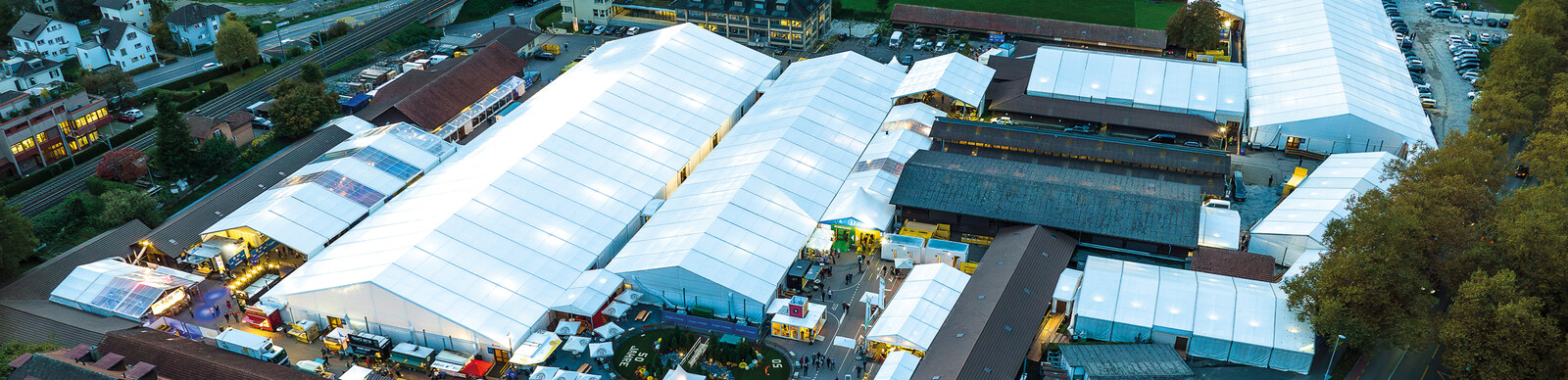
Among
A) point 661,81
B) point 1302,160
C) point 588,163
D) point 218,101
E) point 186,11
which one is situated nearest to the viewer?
point 588,163

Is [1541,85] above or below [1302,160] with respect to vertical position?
above

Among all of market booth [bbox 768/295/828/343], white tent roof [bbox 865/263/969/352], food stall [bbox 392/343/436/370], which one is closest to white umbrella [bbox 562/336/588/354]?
food stall [bbox 392/343/436/370]

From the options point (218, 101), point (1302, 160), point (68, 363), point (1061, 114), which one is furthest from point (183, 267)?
point (1302, 160)

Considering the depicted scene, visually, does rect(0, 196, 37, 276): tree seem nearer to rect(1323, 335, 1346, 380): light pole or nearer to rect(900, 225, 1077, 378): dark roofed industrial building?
rect(900, 225, 1077, 378): dark roofed industrial building

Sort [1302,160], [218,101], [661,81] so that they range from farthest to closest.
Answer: [218,101] → [661,81] → [1302,160]

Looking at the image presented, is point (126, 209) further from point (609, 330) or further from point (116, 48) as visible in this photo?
point (116, 48)

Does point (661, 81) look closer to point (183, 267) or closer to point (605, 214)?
point (605, 214)
